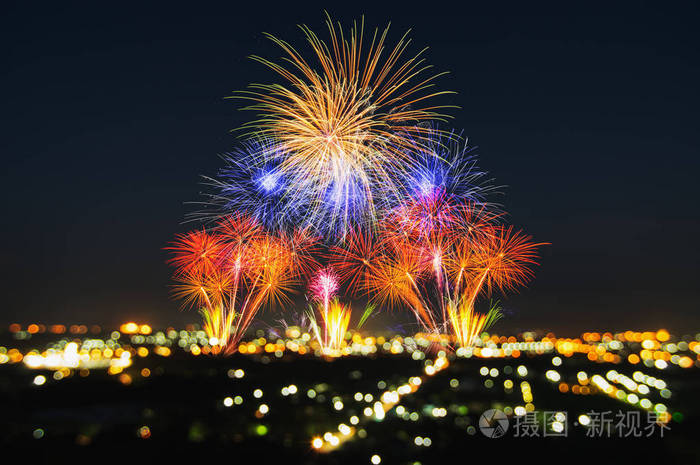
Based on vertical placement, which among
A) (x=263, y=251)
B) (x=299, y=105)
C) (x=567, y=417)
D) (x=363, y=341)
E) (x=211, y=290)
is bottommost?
(x=567, y=417)

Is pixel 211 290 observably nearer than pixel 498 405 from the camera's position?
No

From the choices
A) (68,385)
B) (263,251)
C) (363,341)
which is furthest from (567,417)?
(363,341)

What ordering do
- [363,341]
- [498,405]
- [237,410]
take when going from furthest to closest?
[363,341], [498,405], [237,410]

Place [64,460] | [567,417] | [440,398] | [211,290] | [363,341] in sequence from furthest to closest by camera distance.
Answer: [363,341], [211,290], [440,398], [567,417], [64,460]

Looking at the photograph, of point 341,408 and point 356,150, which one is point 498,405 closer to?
point 341,408

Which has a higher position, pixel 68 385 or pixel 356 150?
pixel 356 150

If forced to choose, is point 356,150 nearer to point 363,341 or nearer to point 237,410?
point 237,410

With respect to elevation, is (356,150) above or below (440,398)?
above

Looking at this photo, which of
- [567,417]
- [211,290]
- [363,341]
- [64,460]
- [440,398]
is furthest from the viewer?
[363,341]

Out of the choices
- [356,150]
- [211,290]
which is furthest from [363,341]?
[356,150]
